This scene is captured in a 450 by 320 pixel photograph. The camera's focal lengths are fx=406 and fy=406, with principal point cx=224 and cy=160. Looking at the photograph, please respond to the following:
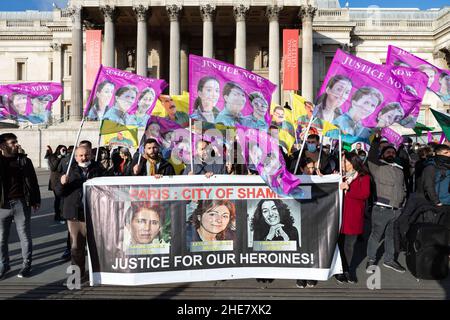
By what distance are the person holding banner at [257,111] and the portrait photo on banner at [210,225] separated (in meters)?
1.35

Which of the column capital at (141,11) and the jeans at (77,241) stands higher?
the column capital at (141,11)

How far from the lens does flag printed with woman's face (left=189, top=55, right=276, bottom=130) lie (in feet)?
20.9

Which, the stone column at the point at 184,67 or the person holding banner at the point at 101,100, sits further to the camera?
the stone column at the point at 184,67

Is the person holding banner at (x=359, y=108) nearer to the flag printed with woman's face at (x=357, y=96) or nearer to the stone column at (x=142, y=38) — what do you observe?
the flag printed with woman's face at (x=357, y=96)

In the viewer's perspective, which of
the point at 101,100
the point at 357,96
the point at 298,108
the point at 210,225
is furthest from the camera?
the point at 298,108

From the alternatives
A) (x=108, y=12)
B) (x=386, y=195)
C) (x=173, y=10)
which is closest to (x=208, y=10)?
(x=173, y=10)

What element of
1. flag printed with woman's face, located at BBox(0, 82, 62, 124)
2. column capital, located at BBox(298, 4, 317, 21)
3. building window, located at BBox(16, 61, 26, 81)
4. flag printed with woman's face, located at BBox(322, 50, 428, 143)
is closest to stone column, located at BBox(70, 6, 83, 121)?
column capital, located at BBox(298, 4, 317, 21)

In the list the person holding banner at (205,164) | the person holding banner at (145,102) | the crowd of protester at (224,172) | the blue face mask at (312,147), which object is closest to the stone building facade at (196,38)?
the blue face mask at (312,147)

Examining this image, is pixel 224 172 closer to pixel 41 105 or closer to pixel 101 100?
pixel 101 100

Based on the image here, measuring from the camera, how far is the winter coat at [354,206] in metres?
6.25

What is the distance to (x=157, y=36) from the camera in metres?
41.2

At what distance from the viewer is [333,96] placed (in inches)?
249

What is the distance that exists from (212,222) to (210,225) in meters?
0.05
